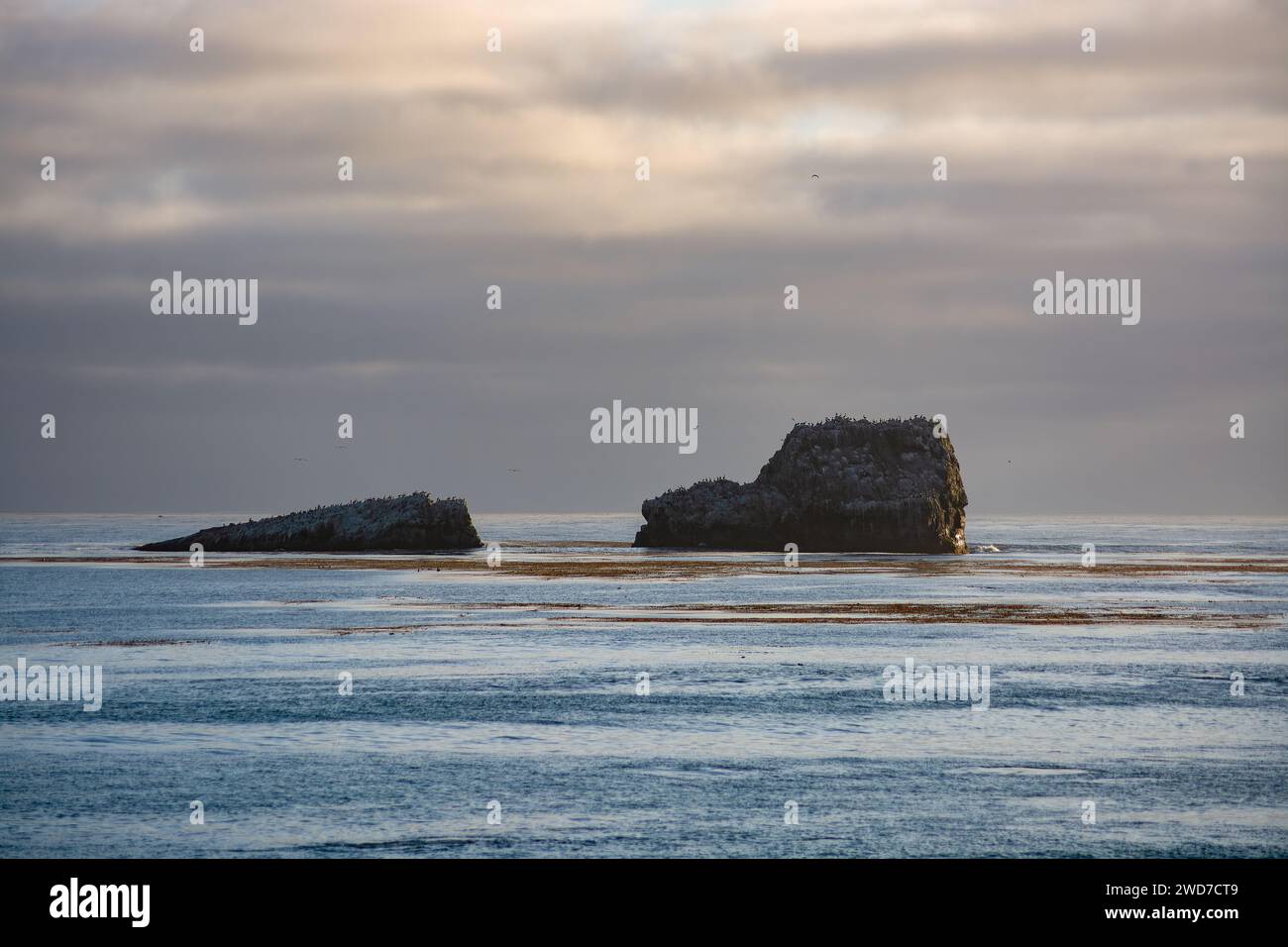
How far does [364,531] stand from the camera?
6752 inches

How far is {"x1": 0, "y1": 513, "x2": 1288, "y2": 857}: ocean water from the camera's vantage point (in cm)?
2527

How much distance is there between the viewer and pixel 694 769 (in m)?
30.6

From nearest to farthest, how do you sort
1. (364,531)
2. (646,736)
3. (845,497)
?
(646,736), (845,497), (364,531)

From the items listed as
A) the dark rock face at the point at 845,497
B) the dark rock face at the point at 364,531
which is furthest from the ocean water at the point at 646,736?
the dark rock face at the point at 364,531

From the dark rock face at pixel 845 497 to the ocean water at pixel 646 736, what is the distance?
282ft

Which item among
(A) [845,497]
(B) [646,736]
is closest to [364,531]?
(A) [845,497]

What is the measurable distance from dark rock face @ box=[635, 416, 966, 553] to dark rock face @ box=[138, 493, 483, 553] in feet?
88.0

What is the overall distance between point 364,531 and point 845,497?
54.7 meters

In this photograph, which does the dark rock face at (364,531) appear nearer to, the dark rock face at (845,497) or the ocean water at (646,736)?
the dark rock face at (845,497)

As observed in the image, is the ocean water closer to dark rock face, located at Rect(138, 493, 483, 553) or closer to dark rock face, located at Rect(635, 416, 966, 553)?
dark rock face, located at Rect(635, 416, 966, 553)

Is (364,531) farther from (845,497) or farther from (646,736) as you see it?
(646,736)

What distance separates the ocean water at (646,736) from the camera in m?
25.3

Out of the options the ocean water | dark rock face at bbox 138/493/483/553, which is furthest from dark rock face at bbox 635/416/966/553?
the ocean water
